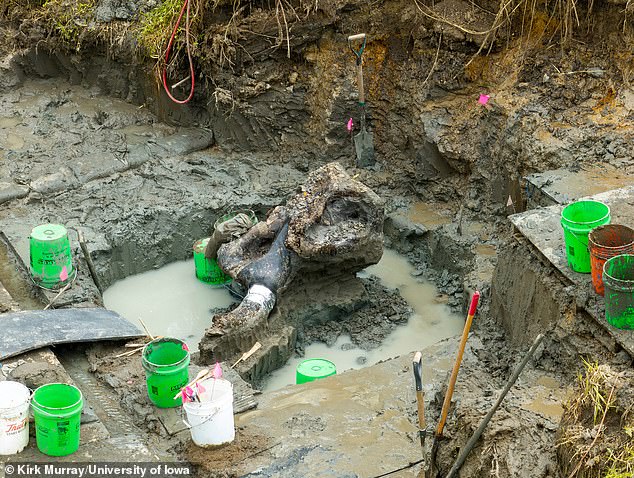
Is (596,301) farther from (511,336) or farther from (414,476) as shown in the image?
(414,476)

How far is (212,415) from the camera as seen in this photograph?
461 cm

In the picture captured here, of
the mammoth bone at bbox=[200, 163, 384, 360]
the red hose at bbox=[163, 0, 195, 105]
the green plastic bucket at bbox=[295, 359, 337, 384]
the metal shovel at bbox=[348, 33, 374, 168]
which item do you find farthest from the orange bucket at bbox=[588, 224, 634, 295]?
the red hose at bbox=[163, 0, 195, 105]

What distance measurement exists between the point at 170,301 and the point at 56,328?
1.59m

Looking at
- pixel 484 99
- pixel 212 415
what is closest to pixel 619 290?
pixel 212 415

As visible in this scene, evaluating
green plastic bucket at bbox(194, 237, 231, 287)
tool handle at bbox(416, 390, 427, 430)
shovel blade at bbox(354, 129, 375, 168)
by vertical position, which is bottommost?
green plastic bucket at bbox(194, 237, 231, 287)

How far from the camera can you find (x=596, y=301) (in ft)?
16.4

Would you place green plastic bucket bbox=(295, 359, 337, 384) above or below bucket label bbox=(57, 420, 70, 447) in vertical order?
below

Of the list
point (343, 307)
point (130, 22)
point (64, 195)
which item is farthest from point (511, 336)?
point (130, 22)

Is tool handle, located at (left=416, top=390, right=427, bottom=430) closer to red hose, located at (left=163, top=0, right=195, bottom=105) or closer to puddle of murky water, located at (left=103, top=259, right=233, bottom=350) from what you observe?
puddle of murky water, located at (left=103, top=259, right=233, bottom=350)

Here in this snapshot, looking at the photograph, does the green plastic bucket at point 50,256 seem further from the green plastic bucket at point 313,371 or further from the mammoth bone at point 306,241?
the green plastic bucket at point 313,371

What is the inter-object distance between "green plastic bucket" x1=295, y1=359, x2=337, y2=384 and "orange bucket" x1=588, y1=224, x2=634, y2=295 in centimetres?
176

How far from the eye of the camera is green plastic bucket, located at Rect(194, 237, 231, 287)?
7.17 m

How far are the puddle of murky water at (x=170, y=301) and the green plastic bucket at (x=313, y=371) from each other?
1.10 meters

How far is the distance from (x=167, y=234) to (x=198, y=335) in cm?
112
